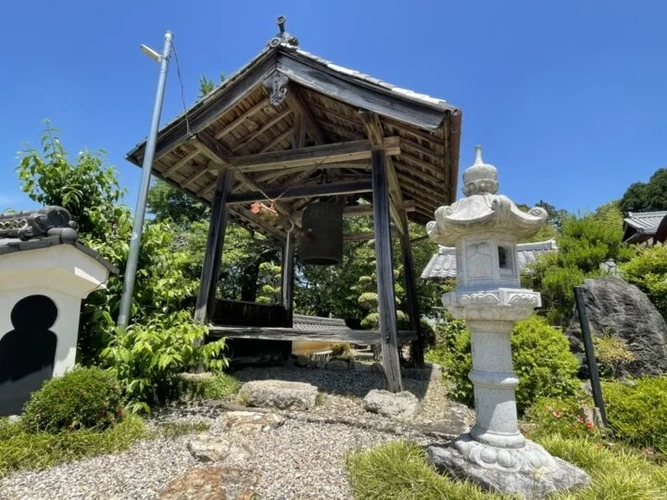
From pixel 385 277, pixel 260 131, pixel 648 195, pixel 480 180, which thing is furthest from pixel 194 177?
pixel 648 195

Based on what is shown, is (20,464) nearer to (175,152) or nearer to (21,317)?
(21,317)

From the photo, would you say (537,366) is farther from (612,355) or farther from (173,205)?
(173,205)

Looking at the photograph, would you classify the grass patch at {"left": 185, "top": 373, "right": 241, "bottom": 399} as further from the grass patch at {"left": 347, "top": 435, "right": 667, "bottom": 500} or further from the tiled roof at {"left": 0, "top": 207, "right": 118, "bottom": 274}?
the grass patch at {"left": 347, "top": 435, "right": 667, "bottom": 500}

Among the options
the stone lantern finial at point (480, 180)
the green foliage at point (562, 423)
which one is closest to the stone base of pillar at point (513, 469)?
the green foliage at point (562, 423)

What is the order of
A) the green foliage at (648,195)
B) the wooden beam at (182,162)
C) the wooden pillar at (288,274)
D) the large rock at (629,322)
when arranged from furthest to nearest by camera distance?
the green foliage at (648,195), the wooden pillar at (288,274), the wooden beam at (182,162), the large rock at (629,322)

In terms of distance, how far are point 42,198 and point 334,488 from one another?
518 cm

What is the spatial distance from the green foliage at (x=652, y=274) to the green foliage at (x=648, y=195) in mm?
37342

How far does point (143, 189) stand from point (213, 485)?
3.82 meters

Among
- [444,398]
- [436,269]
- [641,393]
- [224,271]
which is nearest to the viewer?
[641,393]

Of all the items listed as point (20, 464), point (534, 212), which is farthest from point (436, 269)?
point (20, 464)

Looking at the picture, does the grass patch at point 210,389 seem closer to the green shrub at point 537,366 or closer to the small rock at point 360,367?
the small rock at point 360,367

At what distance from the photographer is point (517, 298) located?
2.38m

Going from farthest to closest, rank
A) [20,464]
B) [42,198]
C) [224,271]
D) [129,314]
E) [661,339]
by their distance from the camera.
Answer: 1. [224,271]
2. [661,339]
3. [42,198]
4. [129,314]
5. [20,464]

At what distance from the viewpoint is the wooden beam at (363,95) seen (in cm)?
416
